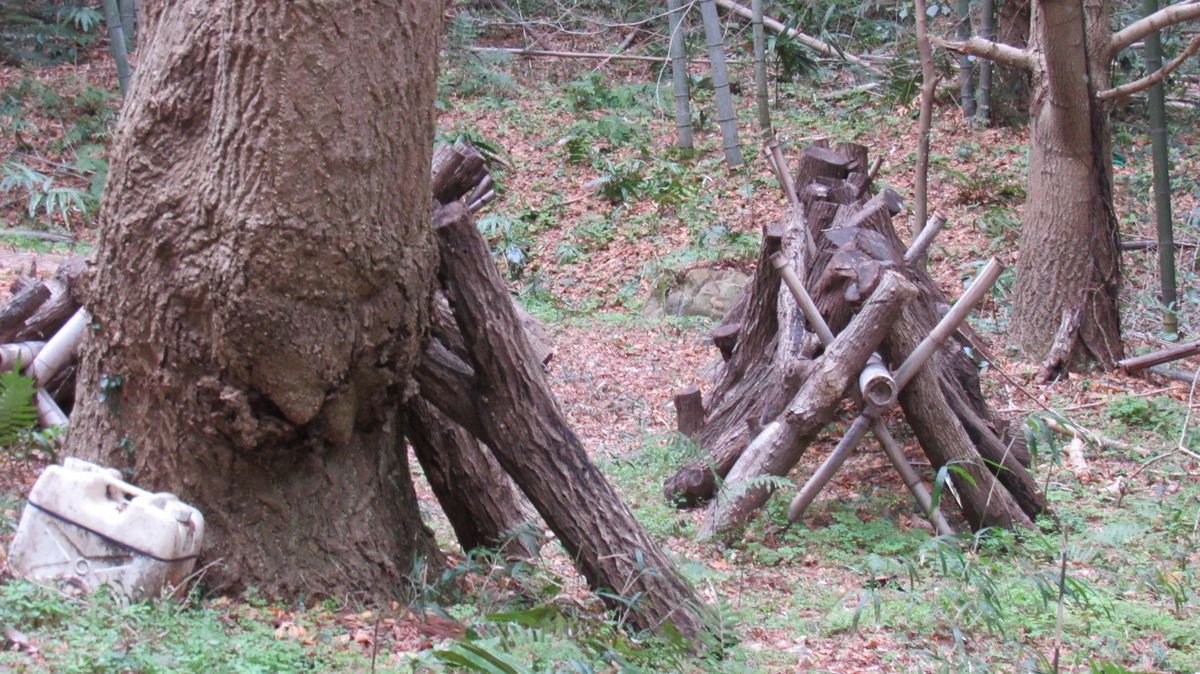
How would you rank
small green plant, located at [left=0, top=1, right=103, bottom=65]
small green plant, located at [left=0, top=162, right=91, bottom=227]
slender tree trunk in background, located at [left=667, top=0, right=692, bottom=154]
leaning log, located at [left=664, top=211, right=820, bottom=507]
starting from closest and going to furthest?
leaning log, located at [left=664, top=211, right=820, bottom=507] → small green plant, located at [left=0, top=162, right=91, bottom=227] → slender tree trunk in background, located at [left=667, top=0, right=692, bottom=154] → small green plant, located at [left=0, top=1, right=103, bottom=65]

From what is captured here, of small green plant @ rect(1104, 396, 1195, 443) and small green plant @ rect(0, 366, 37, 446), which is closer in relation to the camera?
small green plant @ rect(0, 366, 37, 446)

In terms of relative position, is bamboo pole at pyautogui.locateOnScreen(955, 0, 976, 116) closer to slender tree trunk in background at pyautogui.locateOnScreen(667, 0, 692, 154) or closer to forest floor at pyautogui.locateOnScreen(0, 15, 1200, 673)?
forest floor at pyautogui.locateOnScreen(0, 15, 1200, 673)

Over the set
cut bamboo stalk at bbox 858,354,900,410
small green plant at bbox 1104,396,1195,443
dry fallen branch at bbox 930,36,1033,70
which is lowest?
small green plant at bbox 1104,396,1195,443

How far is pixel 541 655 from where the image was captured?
3332mm

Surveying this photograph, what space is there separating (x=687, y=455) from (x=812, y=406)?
1119 millimetres

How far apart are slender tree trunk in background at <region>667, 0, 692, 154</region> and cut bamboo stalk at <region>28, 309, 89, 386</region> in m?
11.4

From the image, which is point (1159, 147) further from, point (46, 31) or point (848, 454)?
point (46, 31)

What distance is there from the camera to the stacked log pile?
20.1ft

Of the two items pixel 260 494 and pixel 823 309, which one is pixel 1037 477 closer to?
pixel 823 309

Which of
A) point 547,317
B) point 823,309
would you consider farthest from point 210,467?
point 547,317

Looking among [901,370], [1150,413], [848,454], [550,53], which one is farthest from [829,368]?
[550,53]

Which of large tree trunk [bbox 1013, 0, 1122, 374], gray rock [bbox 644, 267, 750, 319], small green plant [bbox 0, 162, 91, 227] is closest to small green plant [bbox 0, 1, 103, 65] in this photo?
small green plant [bbox 0, 162, 91, 227]

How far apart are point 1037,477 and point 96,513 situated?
578 centimetres

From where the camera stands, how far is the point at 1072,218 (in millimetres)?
9273
